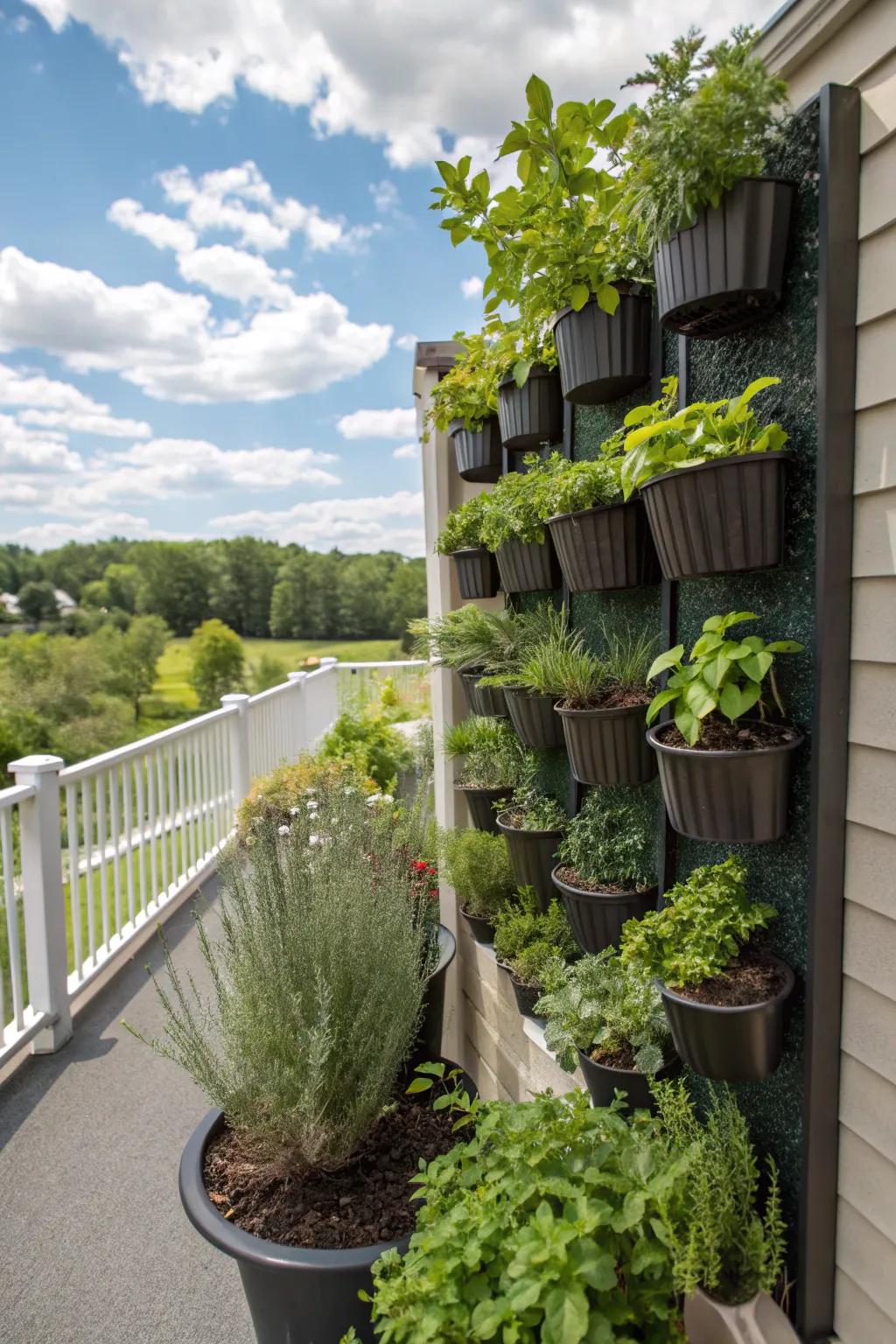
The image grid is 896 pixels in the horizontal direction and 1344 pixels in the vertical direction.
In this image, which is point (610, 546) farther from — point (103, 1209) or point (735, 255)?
point (103, 1209)

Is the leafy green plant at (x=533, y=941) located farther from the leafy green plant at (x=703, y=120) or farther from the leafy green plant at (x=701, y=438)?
the leafy green plant at (x=703, y=120)

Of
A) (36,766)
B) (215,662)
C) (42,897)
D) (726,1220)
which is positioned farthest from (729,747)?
(215,662)

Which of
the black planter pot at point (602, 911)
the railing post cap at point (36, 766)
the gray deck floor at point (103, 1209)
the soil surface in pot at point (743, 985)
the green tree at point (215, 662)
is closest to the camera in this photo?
the soil surface in pot at point (743, 985)

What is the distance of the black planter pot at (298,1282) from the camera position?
4.70ft

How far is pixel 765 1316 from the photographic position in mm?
1143

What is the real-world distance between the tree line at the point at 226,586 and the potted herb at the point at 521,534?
71.0 ft

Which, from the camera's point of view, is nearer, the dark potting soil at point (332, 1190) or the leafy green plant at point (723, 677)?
the leafy green plant at point (723, 677)

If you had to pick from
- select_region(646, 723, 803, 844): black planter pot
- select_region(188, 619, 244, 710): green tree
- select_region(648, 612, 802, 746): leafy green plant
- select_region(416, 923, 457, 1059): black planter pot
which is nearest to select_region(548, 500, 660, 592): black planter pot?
select_region(648, 612, 802, 746): leafy green plant

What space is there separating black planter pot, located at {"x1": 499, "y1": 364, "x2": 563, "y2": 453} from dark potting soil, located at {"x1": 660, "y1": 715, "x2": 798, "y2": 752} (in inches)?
43.9

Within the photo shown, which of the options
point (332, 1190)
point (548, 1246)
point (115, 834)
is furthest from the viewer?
point (115, 834)

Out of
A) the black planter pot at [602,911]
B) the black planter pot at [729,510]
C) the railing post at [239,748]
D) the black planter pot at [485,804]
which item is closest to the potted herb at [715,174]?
the black planter pot at [729,510]

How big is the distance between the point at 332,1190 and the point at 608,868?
3.16 ft

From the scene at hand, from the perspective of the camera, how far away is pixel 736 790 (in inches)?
47.1

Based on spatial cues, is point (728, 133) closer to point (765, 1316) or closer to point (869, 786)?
point (869, 786)
